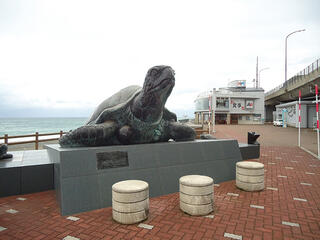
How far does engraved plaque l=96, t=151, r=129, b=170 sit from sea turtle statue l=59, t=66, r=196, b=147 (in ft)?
1.95

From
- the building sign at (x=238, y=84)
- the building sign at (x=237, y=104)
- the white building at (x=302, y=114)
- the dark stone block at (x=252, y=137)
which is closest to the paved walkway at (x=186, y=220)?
the dark stone block at (x=252, y=137)

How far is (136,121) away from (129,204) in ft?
7.03

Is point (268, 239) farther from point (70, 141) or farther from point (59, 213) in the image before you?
point (70, 141)

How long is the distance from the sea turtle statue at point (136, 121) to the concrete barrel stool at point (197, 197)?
1834 millimetres

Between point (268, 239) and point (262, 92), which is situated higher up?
point (262, 92)

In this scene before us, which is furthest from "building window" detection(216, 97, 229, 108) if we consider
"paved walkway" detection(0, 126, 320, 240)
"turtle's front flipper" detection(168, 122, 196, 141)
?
"paved walkway" detection(0, 126, 320, 240)

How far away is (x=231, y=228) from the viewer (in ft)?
10.2

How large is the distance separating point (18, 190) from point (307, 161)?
9031 mm

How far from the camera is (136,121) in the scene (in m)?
4.96

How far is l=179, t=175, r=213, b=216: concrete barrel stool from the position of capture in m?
3.50

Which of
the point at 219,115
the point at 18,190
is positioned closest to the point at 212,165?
the point at 18,190

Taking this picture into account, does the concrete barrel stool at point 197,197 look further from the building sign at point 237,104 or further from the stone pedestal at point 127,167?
the building sign at point 237,104

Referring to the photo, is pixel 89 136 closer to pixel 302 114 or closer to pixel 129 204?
pixel 129 204

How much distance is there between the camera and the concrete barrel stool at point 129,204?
3.21 m
